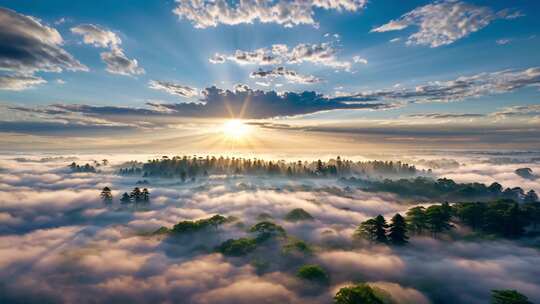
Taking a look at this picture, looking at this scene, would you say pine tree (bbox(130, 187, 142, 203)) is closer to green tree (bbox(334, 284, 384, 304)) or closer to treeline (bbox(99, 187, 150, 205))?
treeline (bbox(99, 187, 150, 205))

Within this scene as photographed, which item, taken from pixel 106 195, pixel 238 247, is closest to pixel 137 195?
pixel 106 195

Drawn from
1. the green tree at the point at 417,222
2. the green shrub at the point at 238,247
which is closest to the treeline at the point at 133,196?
the green shrub at the point at 238,247

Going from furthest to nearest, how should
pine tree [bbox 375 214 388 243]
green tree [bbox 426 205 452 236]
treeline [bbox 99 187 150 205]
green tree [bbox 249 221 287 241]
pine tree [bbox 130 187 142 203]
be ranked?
treeline [bbox 99 187 150 205]
pine tree [bbox 130 187 142 203]
green tree [bbox 249 221 287 241]
green tree [bbox 426 205 452 236]
pine tree [bbox 375 214 388 243]

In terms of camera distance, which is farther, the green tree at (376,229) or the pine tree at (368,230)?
the pine tree at (368,230)

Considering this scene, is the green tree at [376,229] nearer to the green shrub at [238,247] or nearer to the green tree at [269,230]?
the green tree at [269,230]

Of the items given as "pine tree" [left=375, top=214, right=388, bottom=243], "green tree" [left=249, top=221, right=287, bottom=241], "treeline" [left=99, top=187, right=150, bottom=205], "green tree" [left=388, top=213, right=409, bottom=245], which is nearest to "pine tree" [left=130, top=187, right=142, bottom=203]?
"treeline" [left=99, top=187, right=150, bottom=205]

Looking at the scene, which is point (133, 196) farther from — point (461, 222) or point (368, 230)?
point (461, 222)

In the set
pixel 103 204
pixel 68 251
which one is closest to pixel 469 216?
pixel 68 251

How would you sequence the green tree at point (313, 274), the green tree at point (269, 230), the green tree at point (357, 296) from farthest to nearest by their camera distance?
the green tree at point (269, 230)
the green tree at point (313, 274)
the green tree at point (357, 296)

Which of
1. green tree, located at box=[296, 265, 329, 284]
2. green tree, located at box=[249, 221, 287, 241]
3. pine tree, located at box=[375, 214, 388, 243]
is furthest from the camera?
green tree, located at box=[249, 221, 287, 241]
